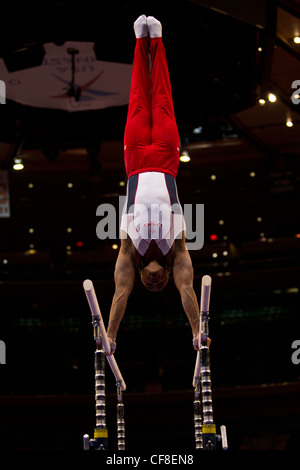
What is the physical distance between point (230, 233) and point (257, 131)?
12.5ft

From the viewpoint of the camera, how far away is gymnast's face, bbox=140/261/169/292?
6281 mm

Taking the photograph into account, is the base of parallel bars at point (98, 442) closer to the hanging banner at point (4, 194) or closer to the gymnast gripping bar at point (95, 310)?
the gymnast gripping bar at point (95, 310)

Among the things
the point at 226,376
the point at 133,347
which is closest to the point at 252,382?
the point at 226,376

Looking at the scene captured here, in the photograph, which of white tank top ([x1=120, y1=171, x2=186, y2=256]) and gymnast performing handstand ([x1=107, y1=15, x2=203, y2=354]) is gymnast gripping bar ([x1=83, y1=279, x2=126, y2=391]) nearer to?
gymnast performing handstand ([x1=107, y1=15, x2=203, y2=354])

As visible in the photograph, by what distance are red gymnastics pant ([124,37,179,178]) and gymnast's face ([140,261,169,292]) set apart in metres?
0.99

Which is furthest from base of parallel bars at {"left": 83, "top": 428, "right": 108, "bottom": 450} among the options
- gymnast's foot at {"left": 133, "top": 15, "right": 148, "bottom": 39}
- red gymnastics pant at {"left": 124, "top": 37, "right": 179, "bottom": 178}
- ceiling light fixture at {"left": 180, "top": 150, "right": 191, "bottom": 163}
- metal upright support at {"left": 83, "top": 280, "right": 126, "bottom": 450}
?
ceiling light fixture at {"left": 180, "top": 150, "right": 191, "bottom": 163}

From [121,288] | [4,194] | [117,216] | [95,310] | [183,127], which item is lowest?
[95,310]

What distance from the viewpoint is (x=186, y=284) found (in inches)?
247

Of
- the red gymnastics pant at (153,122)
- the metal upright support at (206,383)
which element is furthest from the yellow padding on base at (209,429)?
the red gymnastics pant at (153,122)

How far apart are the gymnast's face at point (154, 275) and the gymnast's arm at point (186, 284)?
5.4 inches

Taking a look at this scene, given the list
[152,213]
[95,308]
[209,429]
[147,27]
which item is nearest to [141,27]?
[147,27]

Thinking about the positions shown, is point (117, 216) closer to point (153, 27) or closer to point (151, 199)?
point (153, 27)

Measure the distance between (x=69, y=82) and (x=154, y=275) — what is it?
19.8 ft
